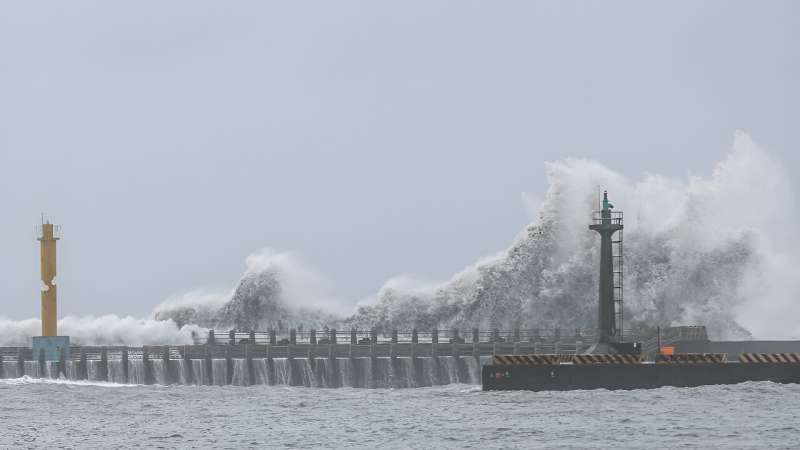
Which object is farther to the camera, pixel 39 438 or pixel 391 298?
pixel 391 298

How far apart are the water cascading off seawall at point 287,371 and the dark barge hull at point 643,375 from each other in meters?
11.1

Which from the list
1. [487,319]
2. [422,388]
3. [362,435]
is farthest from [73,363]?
[362,435]

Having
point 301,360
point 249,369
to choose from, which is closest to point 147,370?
point 249,369

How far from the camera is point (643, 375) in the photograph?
66.0 m

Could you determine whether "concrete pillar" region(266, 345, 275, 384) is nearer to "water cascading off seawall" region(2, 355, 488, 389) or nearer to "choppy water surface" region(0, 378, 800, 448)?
"water cascading off seawall" region(2, 355, 488, 389)

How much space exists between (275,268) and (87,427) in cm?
4128

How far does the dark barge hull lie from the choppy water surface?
0.59 m

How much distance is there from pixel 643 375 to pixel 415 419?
11212 mm

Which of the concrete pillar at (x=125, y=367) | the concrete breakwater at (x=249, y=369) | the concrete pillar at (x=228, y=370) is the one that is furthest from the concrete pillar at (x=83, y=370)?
the concrete pillar at (x=228, y=370)

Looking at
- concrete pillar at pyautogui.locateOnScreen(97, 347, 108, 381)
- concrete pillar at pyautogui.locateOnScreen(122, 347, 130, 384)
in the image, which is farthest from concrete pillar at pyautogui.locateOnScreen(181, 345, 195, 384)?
concrete pillar at pyautogui.locateOnScreen(97, 347, 108, 381)

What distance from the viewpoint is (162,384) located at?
Answer: 3228 inches

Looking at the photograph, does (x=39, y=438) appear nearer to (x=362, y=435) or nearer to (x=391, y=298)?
(x=362, y=435)

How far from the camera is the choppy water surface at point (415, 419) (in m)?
51.9

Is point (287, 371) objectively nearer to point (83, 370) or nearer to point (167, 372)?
point (167, 372)
